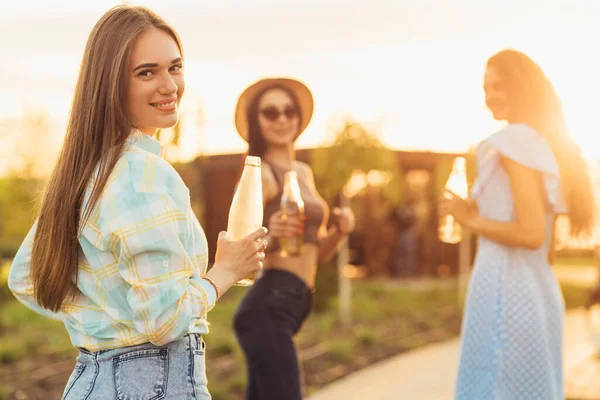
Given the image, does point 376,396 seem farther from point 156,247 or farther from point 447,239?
point 156,247

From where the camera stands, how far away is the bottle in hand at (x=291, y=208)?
3723mm

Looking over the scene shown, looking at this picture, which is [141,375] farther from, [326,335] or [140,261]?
[326,335]

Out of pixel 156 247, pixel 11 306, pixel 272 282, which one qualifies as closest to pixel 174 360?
pixel 156 247

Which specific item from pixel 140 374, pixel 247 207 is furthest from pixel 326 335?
pixel 140 374

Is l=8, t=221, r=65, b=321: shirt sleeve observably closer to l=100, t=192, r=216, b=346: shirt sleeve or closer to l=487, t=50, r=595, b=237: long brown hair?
l=100, t=192, r=216, b=346: shirt sleeve

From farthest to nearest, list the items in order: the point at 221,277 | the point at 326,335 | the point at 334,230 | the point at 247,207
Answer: the point at 326,335 < the point at 334,230 < the point at 247,207 < the point at 221,277

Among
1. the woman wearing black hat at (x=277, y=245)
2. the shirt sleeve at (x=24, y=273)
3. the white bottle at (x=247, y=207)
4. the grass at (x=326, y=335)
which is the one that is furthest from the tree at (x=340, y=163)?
the shirt sleeve at (x=24, y=273)

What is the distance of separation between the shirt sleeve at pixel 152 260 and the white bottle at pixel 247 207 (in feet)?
1.49

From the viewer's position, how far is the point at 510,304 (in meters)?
3.43

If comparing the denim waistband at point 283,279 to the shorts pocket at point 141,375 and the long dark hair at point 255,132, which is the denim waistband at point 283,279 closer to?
the long dark hair at point 255,132

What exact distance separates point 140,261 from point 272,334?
187cm

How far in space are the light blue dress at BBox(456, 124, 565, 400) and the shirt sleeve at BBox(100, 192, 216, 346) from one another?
1758mm

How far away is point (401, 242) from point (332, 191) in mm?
6829

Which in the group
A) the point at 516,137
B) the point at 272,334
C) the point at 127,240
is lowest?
the point at 272,334
